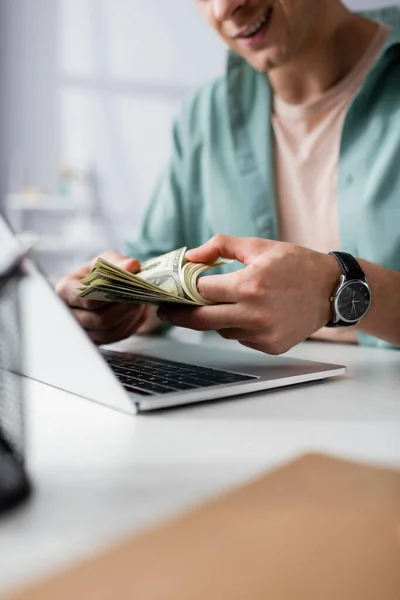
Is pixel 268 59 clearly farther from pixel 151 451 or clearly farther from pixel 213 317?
pixel 151 451

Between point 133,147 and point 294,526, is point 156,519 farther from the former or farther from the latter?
point 133,147

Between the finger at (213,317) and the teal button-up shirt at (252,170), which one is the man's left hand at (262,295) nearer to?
the finger at (213,317)

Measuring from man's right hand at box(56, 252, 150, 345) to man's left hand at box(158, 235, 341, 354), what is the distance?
20cm

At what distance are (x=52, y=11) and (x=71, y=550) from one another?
497 centimetres

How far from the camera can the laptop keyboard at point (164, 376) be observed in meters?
0.71

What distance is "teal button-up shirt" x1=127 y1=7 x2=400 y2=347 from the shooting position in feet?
4.41

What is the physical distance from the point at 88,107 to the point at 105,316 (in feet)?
12.3

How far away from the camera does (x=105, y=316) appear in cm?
104

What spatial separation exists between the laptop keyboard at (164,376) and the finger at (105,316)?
13 cm

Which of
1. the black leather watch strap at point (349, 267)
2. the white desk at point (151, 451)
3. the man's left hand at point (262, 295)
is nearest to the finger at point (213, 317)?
the man's left hand at point (262, 295)

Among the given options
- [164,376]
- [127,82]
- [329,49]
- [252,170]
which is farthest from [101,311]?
[127,82]

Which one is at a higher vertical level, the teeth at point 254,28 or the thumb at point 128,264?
the teeth at point 254,28

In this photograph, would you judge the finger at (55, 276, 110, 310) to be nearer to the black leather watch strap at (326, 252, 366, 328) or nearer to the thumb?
the thumb

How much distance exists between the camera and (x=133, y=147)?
4.07 metres
